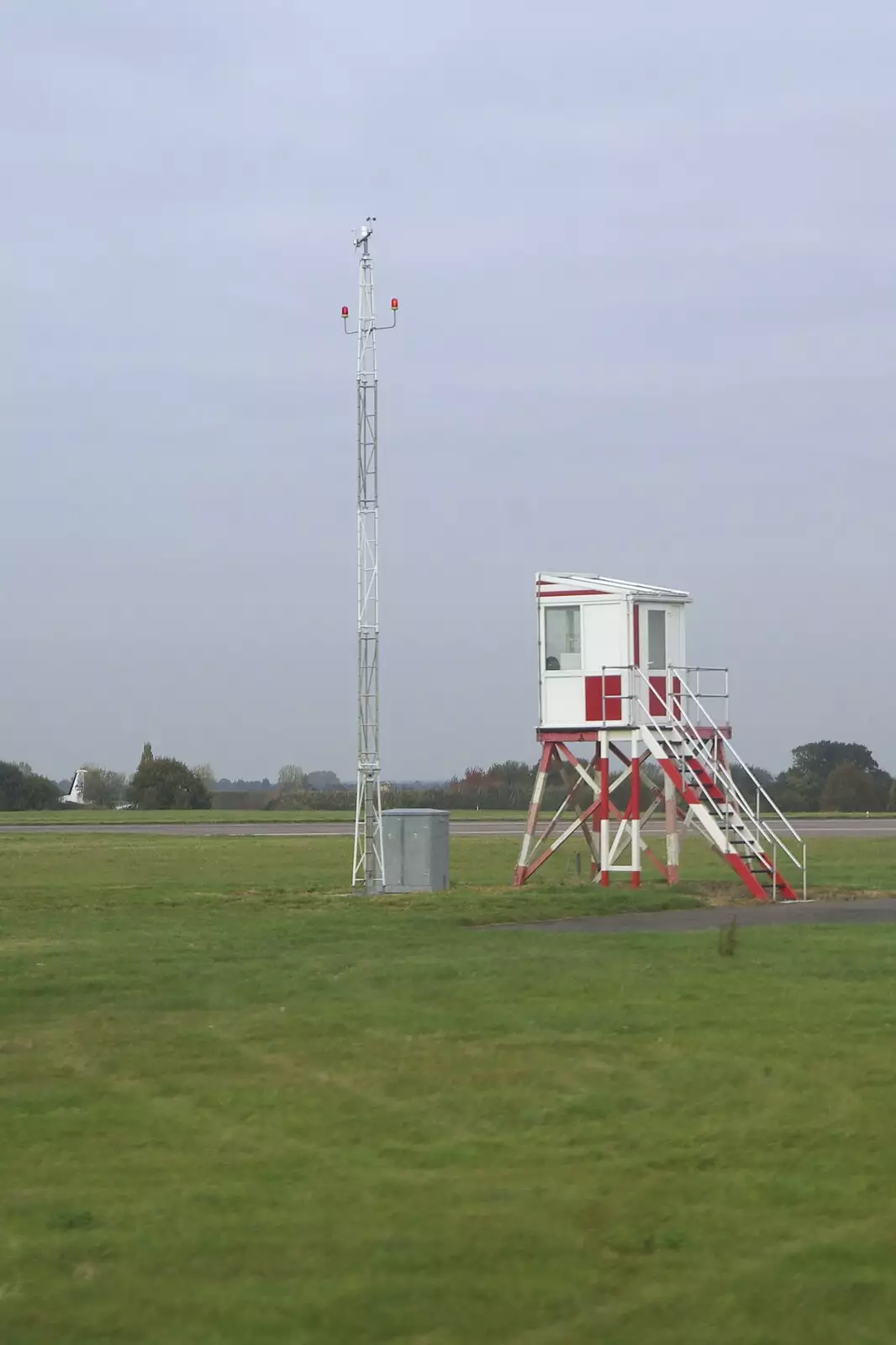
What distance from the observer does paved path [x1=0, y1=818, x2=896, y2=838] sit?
197ft

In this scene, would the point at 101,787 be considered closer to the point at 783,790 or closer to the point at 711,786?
the point at 783,790

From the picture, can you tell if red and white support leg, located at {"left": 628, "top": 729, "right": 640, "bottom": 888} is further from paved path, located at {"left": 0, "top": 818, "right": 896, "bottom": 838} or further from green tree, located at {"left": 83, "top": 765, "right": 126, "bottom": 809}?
green tree, located at {"left": 83, "top": 765, "right": 126, "bottom": 809}

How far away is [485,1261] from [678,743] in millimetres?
22859

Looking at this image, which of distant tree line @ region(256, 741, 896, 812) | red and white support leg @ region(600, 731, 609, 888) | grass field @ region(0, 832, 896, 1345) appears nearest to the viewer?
grass field @ region(0, 832, 896, 1345)

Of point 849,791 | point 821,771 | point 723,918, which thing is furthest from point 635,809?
point 821,771

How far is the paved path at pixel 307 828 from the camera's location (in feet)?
197

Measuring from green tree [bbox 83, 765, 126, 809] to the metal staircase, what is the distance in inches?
4240

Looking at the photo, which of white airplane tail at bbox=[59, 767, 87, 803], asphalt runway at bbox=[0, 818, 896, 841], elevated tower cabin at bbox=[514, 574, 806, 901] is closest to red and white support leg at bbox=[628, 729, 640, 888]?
elevated tower cabin at bbox=[514, 574, 806, 901]

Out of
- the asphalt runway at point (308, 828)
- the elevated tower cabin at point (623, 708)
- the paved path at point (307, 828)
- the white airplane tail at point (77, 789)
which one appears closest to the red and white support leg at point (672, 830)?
the elevated tower cabin at point (623, 708)

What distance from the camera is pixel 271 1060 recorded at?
12516 millimetres

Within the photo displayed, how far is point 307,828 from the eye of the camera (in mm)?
68312

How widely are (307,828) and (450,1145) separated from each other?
193 ft

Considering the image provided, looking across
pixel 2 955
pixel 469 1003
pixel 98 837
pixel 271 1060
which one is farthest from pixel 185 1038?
pixel 98 837

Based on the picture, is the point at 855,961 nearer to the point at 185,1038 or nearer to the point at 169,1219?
the point at 185,1038
